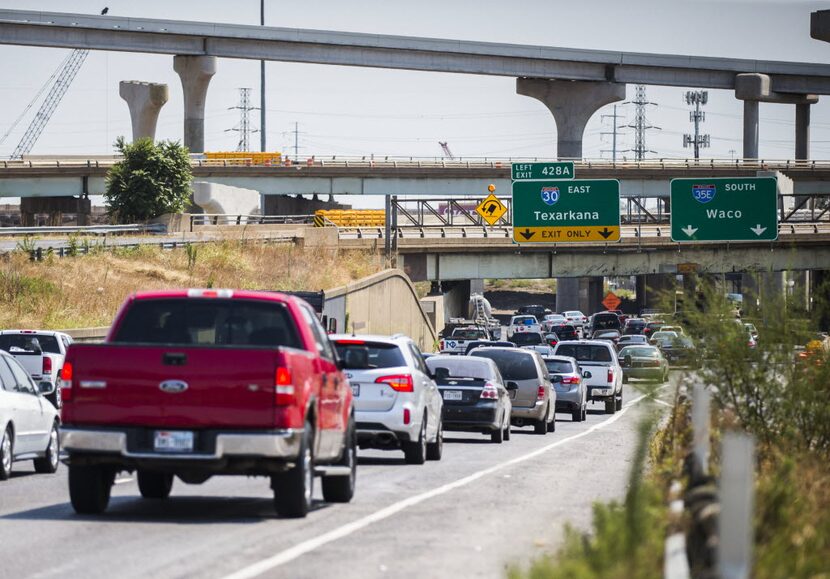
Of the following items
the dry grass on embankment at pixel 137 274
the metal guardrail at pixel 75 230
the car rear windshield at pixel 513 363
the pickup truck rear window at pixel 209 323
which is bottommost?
the car rear windshield at pixel 513 363

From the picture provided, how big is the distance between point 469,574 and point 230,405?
3.08 m

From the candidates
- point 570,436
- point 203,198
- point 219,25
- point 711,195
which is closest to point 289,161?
point 219,25

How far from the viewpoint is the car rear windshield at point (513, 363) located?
1234 inches

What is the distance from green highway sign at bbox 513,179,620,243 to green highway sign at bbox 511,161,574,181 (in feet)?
4.73

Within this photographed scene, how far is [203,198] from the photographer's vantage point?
81500 millimetres

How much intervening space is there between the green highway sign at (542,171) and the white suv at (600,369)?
14528 mm

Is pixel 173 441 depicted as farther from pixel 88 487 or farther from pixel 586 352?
pixel 586 352

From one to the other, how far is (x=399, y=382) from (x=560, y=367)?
Result: 17.4 meters

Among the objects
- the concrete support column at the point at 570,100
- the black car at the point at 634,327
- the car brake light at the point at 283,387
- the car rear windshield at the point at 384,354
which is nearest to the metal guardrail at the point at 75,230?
the black car at the point at 634,327

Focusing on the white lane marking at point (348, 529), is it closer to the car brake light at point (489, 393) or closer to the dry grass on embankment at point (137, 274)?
the car brake light at point (489, 393)

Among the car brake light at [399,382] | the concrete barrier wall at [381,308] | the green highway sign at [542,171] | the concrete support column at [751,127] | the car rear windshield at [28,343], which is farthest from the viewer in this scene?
the concrete support column at [751,127]

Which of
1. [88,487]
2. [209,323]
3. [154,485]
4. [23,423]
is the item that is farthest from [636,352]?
[88,487]

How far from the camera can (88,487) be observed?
45.3 feet

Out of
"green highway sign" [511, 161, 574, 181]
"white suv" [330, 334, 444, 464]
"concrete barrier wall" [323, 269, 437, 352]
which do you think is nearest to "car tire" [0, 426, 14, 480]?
"white suv" [330, 334, 444, 464]
